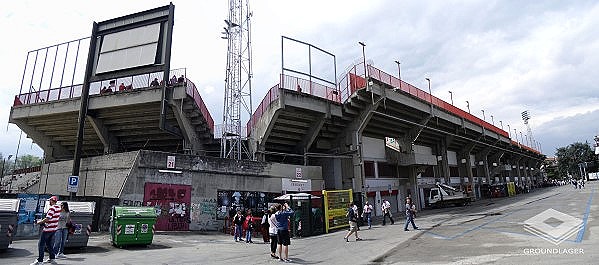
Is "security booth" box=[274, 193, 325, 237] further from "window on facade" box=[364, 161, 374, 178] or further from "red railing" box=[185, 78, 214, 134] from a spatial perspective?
"window on facade" box=[364, 161, 374, 178]

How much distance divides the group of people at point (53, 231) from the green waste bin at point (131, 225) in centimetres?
217

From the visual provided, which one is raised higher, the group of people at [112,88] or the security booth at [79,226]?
the group of people at [112,88]

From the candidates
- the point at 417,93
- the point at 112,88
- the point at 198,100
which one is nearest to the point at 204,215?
the point at 198,100

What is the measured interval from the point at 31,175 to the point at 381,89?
107 ft

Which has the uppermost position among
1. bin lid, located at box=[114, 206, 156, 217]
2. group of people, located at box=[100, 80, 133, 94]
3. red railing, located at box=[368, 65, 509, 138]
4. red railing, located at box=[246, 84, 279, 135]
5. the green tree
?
the green tree

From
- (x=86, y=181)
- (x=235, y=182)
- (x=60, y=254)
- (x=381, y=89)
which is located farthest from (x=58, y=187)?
(x=381, y=89)

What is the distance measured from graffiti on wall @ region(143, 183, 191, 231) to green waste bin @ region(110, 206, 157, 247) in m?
4.75

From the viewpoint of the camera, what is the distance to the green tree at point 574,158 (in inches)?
4454

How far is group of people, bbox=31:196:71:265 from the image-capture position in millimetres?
8961

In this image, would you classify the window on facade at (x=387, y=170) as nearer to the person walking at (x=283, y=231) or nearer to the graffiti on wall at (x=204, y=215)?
the graffiti on wall at (x=204, y=215)

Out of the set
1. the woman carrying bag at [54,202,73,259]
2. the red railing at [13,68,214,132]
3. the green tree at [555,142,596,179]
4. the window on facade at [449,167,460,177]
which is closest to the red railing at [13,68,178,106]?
the red railing at [13,68,214,132]

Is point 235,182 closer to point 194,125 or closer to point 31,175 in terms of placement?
point 194,125

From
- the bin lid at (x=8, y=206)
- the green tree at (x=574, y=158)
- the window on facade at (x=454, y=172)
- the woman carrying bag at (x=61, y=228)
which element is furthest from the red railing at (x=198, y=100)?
the green tree at (x=574, y=158)

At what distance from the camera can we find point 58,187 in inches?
903
